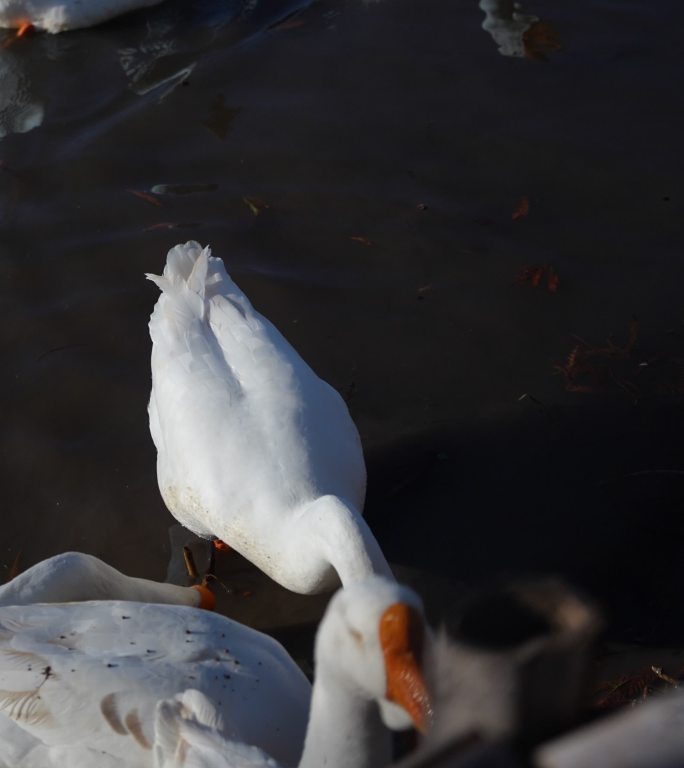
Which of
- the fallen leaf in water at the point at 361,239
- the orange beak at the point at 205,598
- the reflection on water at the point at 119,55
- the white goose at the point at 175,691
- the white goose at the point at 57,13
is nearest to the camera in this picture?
the white goose at the point at 175,691

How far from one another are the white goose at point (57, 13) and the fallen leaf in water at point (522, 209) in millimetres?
3148

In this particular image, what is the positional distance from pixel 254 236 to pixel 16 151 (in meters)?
1.63

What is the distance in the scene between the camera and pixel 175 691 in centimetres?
284

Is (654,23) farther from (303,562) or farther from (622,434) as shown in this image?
(303,562)

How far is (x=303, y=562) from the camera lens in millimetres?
3262

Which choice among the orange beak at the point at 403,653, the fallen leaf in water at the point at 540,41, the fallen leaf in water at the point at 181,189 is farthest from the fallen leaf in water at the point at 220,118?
the orange beak at the point at 403,653

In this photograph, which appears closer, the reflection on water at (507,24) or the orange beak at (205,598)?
the orange beak at (205,598)

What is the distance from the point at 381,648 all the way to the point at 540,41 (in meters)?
5.06

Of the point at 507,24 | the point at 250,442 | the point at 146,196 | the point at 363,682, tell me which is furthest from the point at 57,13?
the point at 363,682

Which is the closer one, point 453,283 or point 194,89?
point 453,283

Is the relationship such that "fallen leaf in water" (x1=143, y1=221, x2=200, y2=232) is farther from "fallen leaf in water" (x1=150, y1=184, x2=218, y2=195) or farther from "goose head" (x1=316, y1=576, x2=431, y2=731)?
"goose head" (x1=316, y1=576, x2=431, y2=731)

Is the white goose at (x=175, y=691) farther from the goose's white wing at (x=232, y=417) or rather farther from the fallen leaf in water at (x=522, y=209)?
the fallen leaf in water at (x=522, y=209)

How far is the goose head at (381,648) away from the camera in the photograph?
2.14 meters

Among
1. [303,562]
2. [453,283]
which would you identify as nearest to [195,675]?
[303,562]
